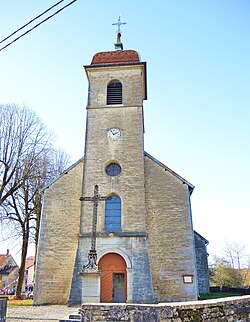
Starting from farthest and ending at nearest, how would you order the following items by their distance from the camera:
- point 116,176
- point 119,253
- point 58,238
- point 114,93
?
1. point 114,93
2. point 116,176
3. point 58,238
4. point 119,253

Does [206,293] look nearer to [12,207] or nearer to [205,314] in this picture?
[12,207]

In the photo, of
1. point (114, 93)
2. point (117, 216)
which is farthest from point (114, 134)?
point (117, 216)

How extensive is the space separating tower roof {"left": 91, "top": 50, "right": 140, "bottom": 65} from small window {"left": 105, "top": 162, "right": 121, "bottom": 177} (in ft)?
20.7

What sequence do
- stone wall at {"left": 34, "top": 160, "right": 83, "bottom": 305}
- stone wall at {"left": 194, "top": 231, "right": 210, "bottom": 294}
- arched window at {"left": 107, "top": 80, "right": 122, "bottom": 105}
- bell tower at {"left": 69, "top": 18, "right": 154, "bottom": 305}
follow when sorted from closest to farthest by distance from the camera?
bell tower at {"left": 69, "top": 18, "right": 154, "bottom": 305} → stone wall at {"left": 34, "top": 160, "right": 83, "bottom": 305} → arched window at {"left": 107, "top": 80, "right": 122, "bottom": 105} → stone wall at {"left": 194, "top": 231, "right": 210, "bottom": 294}

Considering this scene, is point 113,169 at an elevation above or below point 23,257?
above

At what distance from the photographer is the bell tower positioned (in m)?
13.7

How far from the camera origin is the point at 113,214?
1504 centimetres

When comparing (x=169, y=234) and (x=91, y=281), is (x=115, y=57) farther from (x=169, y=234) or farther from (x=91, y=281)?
(x=91, y=281)

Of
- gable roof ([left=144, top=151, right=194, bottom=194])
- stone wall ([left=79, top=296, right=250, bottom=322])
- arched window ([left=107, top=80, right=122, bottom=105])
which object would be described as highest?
arched window ([left=107, top=80, right=122, bottom=105])

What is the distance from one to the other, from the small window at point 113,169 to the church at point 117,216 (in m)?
0.05

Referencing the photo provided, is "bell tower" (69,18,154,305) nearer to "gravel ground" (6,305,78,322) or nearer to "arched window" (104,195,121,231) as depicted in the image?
"arched window" (104,195,121,231)

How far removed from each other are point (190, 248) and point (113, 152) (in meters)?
6.09

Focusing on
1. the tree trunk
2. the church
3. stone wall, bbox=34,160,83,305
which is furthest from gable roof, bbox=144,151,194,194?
the tree trunk

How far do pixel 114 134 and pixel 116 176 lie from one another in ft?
8.09
